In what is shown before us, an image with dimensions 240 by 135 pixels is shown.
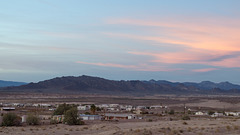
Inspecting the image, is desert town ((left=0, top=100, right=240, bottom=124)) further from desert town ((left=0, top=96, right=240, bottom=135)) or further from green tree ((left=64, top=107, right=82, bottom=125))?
green tree ((left=64, top=107, right=82, bottom=125))

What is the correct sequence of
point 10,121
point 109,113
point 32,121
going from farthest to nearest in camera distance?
point 109,113 < point 32,121 < point 10,121

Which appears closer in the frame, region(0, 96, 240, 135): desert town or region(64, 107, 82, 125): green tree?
region(0, 96, 240, 135): desert town

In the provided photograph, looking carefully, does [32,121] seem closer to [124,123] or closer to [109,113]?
[124,123]

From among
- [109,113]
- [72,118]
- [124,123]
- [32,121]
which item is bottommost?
[124,123]

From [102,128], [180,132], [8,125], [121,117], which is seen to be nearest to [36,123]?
[8,125]

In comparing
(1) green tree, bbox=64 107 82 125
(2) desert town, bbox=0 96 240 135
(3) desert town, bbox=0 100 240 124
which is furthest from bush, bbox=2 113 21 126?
(1) green tree, bbox=64 107 82 125

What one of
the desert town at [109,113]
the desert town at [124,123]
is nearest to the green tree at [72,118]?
the desert town at [124,123]

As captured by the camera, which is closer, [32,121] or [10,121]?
[10,121]

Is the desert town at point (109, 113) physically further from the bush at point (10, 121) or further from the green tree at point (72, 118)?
the green tree at point (72, 118)

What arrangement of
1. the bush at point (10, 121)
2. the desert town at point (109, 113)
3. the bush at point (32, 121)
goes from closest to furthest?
the bush at point (10, 121) < the bush at point (32, 121) < the desert town at point (109, 113)

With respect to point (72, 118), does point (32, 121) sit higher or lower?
lower

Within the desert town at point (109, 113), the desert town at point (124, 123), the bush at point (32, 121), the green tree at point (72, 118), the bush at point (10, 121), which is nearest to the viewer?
the desert town at point (124, 123)

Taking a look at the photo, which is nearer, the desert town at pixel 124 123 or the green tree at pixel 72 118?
the desert town at pixel 124 123

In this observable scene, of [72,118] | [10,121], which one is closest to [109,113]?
[72,118]
